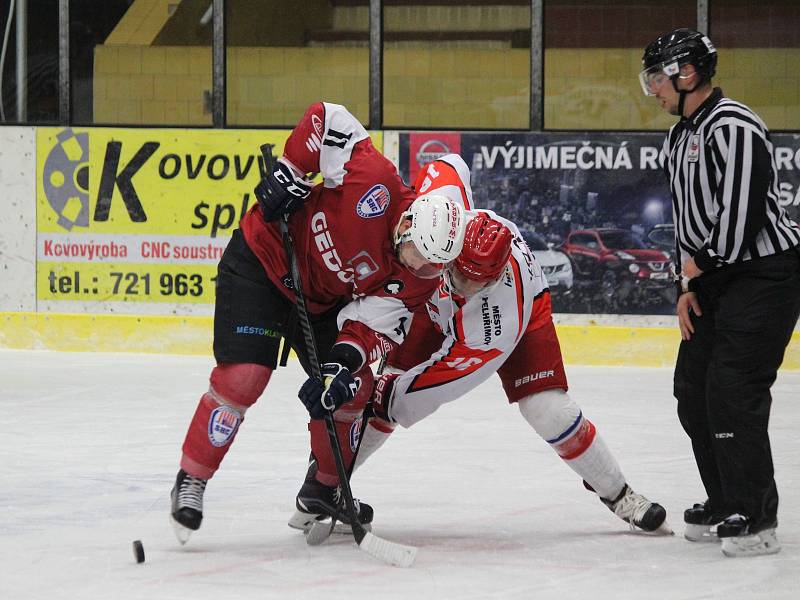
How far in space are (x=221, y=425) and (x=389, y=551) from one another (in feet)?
1.62

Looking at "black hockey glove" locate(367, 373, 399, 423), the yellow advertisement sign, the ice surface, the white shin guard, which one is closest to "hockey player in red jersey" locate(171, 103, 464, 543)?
"black hockey glove" locate(367, 373, 399, 423)

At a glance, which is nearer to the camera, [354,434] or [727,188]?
[727,188]

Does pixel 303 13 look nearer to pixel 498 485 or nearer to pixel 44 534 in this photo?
pixel 498 485

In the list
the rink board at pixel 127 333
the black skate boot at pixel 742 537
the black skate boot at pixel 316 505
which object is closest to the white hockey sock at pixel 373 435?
the black skate boot at pixel 316 505

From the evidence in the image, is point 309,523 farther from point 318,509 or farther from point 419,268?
point 419,268

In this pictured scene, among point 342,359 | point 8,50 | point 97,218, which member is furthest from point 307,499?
point 8,50

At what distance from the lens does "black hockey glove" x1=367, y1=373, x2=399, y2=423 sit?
11.4 feet

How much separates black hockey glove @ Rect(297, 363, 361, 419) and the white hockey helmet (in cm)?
33

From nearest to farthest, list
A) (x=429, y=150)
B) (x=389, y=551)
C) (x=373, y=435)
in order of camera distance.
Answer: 1. (x=389, y=551)
2. (x=373, y=435)
3. (x=429, y=150)

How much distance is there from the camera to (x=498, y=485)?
13.7 ft

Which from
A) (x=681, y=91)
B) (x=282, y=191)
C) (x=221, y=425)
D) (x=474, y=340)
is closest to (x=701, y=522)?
(x=474, y=340)

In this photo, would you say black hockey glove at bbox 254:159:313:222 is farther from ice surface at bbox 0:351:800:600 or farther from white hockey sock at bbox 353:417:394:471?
ice surface at bbox 0:351:800:600

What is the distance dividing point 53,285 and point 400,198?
4.72 m

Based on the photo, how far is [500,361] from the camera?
3.35 metres
